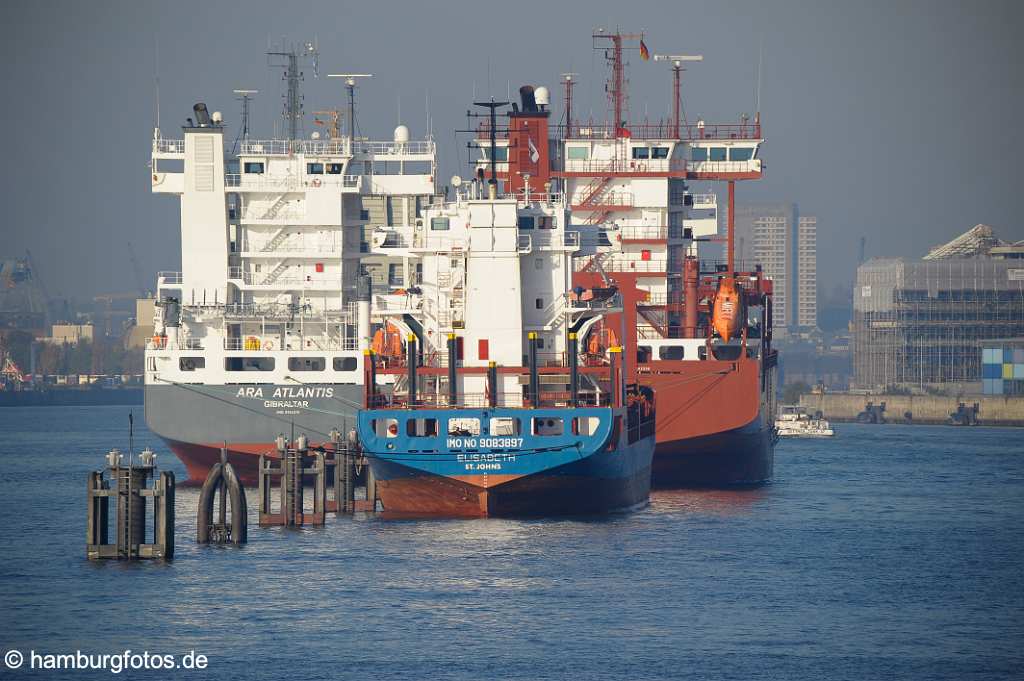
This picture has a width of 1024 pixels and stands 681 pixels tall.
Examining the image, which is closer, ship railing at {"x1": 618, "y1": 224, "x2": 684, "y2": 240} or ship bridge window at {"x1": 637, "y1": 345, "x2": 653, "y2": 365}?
ship bridge window at {"x1": 637, "y1": 345, "x2": 653, "y2": 365}

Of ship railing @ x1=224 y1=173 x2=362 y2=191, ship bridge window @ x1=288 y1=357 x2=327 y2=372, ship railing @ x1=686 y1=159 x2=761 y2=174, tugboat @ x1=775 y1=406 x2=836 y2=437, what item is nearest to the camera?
ship bridge window @ x1=288 y1=357 x2=327 y2=372

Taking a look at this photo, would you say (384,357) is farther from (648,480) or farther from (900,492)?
(900,492)

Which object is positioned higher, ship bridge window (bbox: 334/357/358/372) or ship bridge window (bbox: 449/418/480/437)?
ship bridge window (bbox: 334/357/358/372)

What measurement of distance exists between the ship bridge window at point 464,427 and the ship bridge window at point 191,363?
61.6 ft

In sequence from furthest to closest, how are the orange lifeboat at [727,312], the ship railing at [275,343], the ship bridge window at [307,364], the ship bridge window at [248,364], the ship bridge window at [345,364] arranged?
the ship railing at [275,343]
the orange lifeboat at [727,312]
the ship bridge window at [248,364]
the ship bridge window at [307,364]
the ship bridge window at [345,364]

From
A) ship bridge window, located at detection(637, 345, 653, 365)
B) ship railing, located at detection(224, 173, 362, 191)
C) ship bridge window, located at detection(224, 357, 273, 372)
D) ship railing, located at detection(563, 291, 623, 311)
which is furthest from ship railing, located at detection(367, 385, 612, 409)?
ship railing, located at detection(224, 173, 362, 191)

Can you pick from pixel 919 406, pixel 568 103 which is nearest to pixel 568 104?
pixel 568 103

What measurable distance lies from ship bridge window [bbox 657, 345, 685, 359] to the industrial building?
9561 cm

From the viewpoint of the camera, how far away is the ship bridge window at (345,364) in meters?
67.6

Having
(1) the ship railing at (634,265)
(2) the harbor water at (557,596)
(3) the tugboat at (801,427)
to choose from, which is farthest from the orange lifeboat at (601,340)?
(3) the tugboat at (801,427)

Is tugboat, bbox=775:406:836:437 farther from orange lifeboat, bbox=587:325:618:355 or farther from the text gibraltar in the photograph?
orange lifeboat, bbox=587:325:618:355

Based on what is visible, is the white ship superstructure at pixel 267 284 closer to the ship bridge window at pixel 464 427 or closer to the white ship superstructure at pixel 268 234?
the white ship superstructure at pixel 268 234

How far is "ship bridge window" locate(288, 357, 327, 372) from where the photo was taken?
67.7 m

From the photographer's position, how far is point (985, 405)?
472 feet
